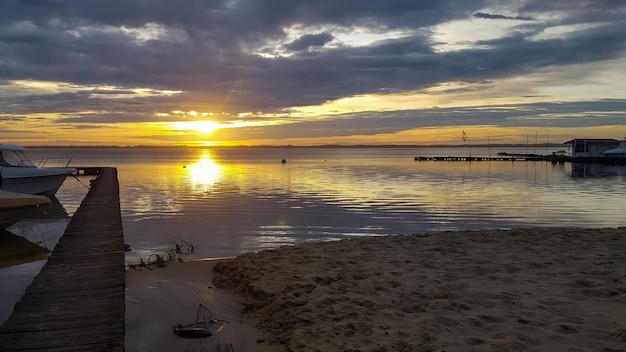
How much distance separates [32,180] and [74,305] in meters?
20.5

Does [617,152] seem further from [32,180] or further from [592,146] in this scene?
[32,180]

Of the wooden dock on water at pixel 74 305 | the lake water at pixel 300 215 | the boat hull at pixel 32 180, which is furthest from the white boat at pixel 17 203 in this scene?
the boat hull at pixel 32 180

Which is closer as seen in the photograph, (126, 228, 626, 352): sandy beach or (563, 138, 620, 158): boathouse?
(126, 228, 626, 352): sandy beach

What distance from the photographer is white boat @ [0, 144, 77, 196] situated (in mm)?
21859

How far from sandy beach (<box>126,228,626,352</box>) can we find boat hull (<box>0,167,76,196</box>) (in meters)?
16.6

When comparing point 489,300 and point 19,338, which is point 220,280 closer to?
point 19,338

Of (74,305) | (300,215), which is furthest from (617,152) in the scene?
(74,305)

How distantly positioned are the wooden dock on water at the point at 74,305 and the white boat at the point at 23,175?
15.0m

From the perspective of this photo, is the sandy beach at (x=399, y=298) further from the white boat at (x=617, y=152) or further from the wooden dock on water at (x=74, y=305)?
the white boat at (x=617, y=152)

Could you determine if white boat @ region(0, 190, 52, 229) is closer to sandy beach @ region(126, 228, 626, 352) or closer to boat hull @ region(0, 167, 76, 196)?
sandy beach @ region(126, 228, 626, 352)

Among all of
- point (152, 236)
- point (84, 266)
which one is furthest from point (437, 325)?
point (152, 236)

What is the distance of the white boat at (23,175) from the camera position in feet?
71.7

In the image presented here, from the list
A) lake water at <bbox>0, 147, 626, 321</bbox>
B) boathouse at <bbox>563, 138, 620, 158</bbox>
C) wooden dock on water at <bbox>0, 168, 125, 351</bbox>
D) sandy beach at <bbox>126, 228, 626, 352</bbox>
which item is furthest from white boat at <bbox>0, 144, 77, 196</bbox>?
boathouse at <bbox>563, 138, 620, 158</bbox>

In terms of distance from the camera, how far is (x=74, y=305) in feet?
19.1
